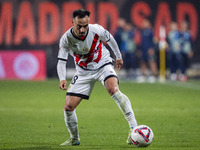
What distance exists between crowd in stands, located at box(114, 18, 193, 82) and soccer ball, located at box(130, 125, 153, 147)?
47.9 ft

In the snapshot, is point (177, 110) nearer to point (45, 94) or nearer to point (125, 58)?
point (45, 94)

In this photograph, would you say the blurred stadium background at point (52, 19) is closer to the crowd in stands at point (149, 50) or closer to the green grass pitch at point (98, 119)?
the crowd in stands at point (149, 50)

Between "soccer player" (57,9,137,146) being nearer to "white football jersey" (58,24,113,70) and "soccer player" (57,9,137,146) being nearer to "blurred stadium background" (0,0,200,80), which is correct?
"white football jersey" (58,24,113,70)

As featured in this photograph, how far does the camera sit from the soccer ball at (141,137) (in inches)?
262

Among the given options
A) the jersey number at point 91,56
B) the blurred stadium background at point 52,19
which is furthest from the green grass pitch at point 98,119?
the blurred stadium background at point 52,19

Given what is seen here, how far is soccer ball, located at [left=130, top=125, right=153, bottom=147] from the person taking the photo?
666 cm

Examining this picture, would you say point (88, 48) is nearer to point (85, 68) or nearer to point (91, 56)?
point (91, 56)

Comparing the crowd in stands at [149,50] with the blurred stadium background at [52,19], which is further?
the blurred stadium background at [52,19]

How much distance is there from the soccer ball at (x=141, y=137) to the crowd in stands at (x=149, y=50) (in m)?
14.6

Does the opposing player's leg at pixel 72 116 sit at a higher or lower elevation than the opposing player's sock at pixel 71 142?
higher

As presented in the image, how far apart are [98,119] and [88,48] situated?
129 inches

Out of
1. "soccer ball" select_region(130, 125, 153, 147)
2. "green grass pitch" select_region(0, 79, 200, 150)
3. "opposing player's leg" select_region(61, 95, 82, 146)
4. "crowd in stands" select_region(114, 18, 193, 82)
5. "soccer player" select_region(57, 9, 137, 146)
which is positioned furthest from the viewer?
"crowd in stands" select_region(114, 18, 193, 82)

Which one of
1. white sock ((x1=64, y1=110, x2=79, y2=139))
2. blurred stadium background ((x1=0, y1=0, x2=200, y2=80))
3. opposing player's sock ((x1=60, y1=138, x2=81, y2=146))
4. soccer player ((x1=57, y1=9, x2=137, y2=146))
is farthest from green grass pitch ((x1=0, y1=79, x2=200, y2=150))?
blurred stadium background ((x1=0, y1=0, x2=200, y2=80))

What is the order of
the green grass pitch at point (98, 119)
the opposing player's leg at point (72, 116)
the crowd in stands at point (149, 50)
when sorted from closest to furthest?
the opposing player's leg at point (72, 116)
the green grass pitch at point (98, 119)
the crowd in stands at point (149, 50)
